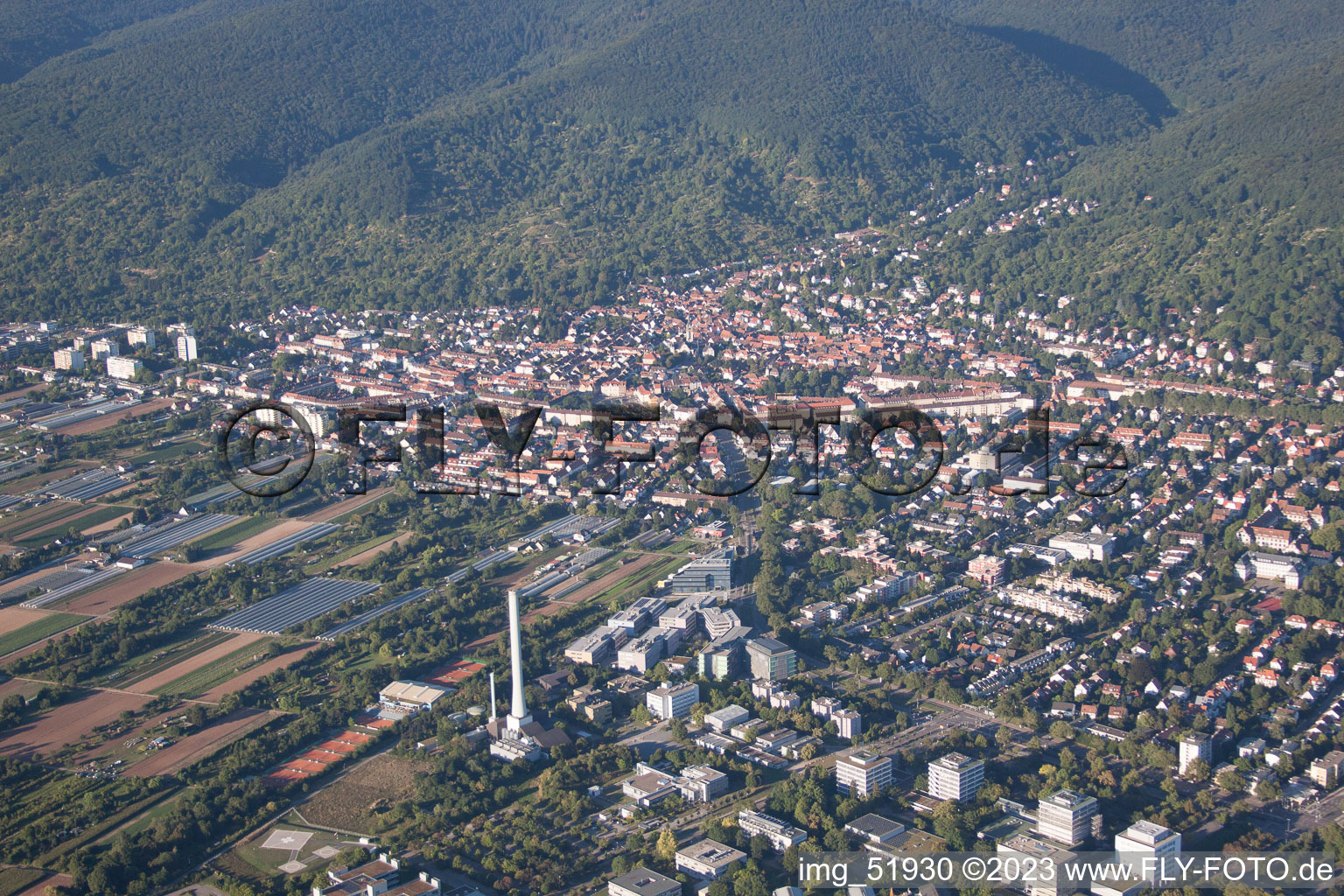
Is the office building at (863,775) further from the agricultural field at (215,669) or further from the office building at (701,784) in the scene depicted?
the agricultural field at (215,669)

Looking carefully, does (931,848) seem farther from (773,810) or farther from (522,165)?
(522,165)

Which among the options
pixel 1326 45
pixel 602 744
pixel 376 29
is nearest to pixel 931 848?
pixel 602 744

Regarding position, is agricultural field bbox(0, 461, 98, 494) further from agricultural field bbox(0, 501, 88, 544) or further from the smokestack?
the smokestack

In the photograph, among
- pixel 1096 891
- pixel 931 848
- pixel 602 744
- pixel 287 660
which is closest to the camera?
pixel 1096 891

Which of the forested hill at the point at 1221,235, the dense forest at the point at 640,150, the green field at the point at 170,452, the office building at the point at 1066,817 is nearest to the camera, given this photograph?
the office building at the point at 1066,817

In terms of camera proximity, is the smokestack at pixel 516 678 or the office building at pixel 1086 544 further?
the office building at pixel 1086 544

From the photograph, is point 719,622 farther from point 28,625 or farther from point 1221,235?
point 1221,235

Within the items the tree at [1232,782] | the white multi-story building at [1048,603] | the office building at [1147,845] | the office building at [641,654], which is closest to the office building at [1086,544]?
the white multi-story building at [1048,603]
